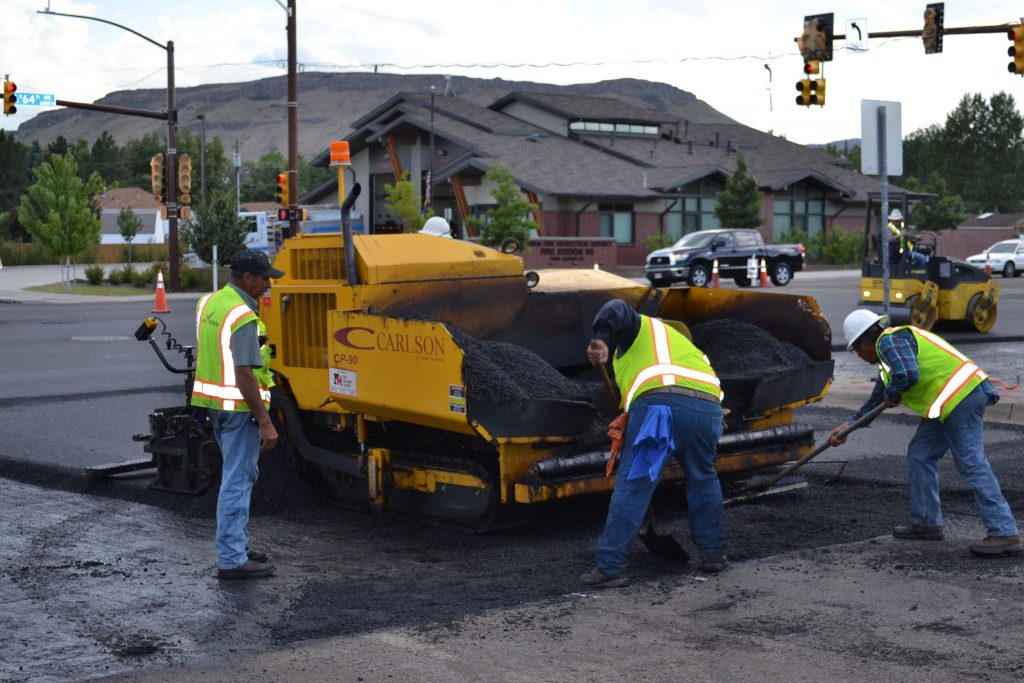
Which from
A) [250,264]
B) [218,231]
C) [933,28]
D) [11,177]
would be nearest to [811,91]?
[933,28]

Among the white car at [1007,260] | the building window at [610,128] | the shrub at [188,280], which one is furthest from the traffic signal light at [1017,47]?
the building window at [610,128]

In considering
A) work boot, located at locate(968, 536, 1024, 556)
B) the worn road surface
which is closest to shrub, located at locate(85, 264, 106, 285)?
the worn road surface

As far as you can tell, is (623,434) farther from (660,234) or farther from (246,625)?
(660,234)

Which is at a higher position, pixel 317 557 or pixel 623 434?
pixel 623 434

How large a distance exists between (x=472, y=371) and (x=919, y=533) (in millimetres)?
2494

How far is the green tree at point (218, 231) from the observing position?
37.7m

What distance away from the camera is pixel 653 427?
244 inches

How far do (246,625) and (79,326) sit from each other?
736 inches

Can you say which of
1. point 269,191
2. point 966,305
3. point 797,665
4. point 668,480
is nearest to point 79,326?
point 966,305

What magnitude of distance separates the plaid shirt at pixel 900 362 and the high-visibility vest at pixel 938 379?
0.03 m

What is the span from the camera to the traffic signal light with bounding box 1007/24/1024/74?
76.5 feet

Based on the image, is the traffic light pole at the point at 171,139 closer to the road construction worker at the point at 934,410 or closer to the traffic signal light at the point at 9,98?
the traffic signal light at the point at 9,98

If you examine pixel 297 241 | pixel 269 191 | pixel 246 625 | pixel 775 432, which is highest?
pixel 269 191

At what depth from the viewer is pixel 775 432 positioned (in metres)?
8.25
